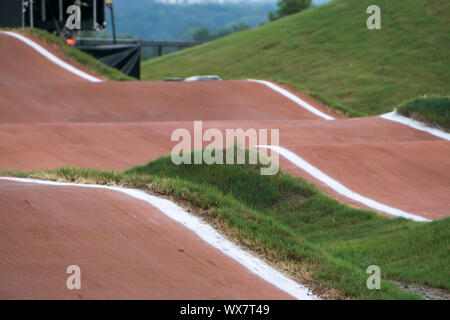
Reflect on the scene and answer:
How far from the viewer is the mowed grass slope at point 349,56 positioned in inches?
1116

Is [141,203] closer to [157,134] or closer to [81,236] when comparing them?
[81,236]

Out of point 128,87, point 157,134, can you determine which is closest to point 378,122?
point 157,134

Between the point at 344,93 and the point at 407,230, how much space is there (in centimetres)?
2120

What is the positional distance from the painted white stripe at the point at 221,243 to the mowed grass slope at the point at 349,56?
20.0 metres

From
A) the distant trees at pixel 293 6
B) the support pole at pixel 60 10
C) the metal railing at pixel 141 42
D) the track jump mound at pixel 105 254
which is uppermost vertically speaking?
the distant trees at pixel 293 6

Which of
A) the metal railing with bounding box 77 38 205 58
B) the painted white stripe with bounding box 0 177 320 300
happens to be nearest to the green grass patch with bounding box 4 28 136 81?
the metal railing with bounding box 77 38 205 58

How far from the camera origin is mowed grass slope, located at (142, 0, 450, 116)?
1116 inches

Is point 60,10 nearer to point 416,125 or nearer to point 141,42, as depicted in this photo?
point 141,42

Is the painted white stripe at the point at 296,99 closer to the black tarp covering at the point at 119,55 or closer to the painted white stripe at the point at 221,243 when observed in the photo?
the black tarp covering at the point at 119,55

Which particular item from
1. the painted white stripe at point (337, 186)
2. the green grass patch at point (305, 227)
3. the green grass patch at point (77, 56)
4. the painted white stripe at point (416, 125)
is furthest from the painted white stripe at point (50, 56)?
the painted white stripe at point (337, 186)

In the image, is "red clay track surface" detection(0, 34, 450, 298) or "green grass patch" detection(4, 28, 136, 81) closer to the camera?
"red clay track surface" detection(0, 34, 450, 298)

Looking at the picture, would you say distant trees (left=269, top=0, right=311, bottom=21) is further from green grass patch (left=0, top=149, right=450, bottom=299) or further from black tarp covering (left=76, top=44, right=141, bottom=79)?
green grass patch (left=0, top=149, right=450, bottom=299)

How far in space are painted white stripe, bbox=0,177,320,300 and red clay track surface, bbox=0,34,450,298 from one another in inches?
6.0

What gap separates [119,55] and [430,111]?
12826 millimetres
